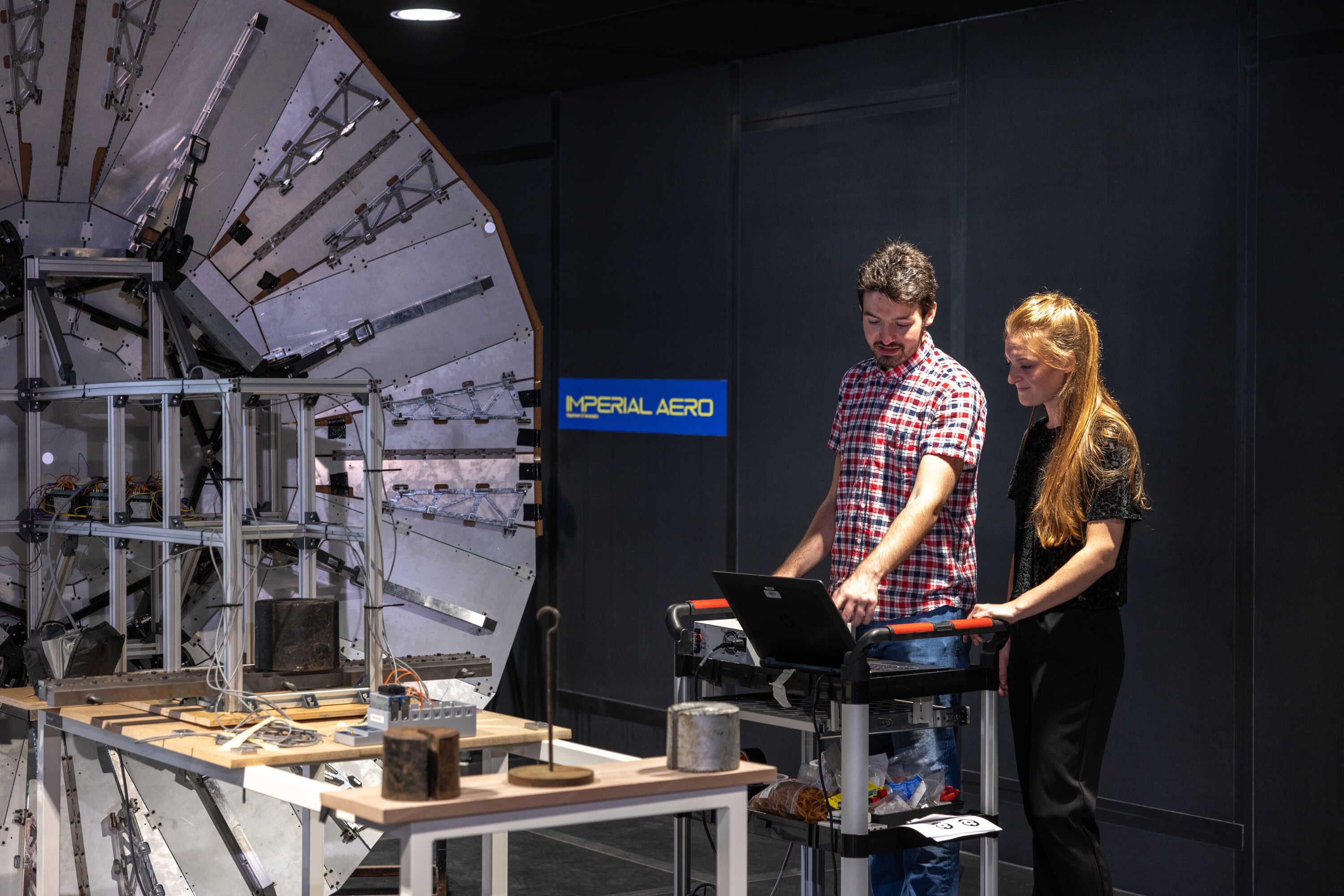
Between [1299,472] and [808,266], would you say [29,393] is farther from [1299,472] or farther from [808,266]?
[1299,472]

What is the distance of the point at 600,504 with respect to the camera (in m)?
7.54

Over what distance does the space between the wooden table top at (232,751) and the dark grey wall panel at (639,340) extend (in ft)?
10.2

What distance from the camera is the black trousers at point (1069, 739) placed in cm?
364

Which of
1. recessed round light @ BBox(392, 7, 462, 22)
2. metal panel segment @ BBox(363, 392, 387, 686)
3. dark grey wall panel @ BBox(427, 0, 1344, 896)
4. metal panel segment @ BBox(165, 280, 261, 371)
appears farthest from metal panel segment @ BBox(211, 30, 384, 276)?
dark grey wall panel @ BBox(427, 0, 1344, 896)

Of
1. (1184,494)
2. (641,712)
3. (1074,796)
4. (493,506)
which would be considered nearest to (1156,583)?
(1184,494)

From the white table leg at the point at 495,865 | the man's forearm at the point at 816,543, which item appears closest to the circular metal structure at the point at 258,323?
the white table leg at the point at 495,865

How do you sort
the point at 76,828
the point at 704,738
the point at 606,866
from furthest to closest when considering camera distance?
the point at 606,866 → the point at 76,828 → the point at 704,738

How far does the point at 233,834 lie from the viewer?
4664 mm

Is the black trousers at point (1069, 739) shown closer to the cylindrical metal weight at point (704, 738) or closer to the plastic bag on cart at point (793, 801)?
the plastic bag on cart at point (793, 801)

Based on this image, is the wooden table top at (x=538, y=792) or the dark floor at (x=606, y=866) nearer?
the wooden table top at (x=538, y=792)

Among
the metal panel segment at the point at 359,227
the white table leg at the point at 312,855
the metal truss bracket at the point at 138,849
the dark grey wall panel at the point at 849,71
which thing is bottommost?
the metal truss bracket at the point at 138,849

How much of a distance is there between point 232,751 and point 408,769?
0.96m

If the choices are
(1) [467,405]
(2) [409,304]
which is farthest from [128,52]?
(1) [467,405]

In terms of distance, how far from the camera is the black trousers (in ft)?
11.9
